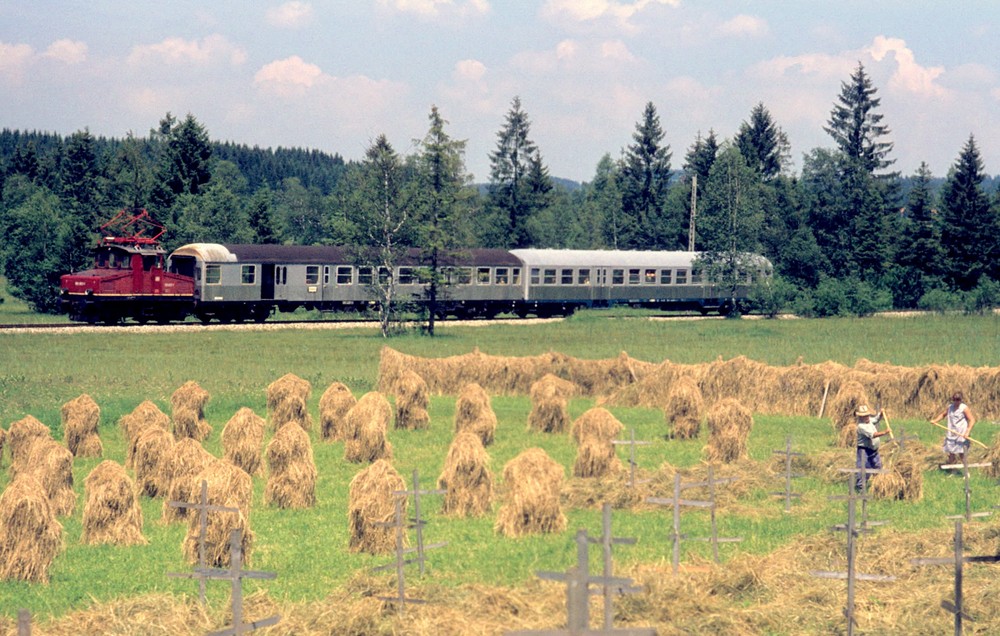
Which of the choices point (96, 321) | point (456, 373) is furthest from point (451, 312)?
point (456, 373)

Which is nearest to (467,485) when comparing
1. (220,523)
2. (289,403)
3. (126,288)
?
(220,523)

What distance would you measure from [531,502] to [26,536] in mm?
6302

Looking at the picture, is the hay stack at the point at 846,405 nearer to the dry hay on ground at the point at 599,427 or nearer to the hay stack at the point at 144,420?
the dry hay on ground at the point at 599,427

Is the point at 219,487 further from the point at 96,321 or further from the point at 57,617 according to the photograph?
the point at 96,321

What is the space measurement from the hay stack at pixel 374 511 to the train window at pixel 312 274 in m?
41.4

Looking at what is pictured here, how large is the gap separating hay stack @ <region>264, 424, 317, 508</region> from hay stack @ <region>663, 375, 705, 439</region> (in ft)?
30.0

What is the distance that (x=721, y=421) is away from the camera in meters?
22.7

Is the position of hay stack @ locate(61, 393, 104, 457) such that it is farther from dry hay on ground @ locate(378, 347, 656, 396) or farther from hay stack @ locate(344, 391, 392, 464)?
dry hay on ground @ locate(378, 347, 656, 396)

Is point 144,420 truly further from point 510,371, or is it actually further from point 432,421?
point 510,371

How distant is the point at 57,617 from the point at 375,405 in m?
10.8

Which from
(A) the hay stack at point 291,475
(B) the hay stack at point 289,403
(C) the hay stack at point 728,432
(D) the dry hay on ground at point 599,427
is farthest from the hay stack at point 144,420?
(C) the hay stack at point 728,432

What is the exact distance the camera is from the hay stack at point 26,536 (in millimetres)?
14344

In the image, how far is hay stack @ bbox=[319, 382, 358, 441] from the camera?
82.3ft

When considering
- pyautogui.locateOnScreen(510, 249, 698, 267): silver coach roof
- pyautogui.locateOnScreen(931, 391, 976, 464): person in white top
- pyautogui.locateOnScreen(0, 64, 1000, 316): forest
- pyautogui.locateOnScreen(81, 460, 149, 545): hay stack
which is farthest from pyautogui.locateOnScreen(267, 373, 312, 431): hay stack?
pyautogui.locateOnScreen(510, 249, 698, 267): silver coach roof
